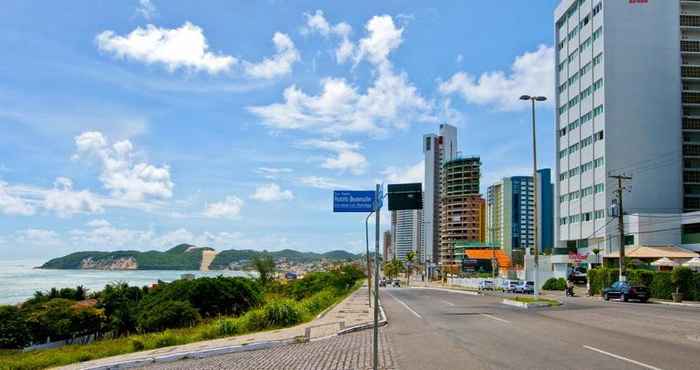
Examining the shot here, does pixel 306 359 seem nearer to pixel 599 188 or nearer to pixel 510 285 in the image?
pixel 510 285

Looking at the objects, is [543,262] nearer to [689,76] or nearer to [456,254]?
[689,76]

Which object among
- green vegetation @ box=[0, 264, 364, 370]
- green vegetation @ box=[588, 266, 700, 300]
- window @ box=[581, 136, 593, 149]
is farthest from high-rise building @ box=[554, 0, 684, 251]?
green vegetation @ box=[0, 264, 364, 370]

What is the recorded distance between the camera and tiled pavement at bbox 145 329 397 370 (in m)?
12.0

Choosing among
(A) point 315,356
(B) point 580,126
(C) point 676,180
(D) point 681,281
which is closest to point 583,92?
(B) point 580,126

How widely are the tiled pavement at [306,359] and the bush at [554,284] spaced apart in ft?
174

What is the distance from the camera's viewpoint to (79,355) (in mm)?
17359

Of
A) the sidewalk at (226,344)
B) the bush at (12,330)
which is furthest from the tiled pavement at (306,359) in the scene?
the bush at (12,330)

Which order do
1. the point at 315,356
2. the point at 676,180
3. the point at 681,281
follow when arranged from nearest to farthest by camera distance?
the point at 315,356 < the point at 681,281 < the point at 676,180

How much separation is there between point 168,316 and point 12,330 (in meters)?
7.84

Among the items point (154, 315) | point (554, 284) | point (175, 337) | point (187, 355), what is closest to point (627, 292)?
point (554, 284)

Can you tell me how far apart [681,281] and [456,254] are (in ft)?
447

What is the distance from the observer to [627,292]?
38.6 meters

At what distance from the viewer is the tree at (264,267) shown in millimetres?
59406

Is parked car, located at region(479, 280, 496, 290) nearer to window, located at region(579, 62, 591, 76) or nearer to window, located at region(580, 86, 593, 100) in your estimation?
window, located at region(580, 86, 593, 100)
